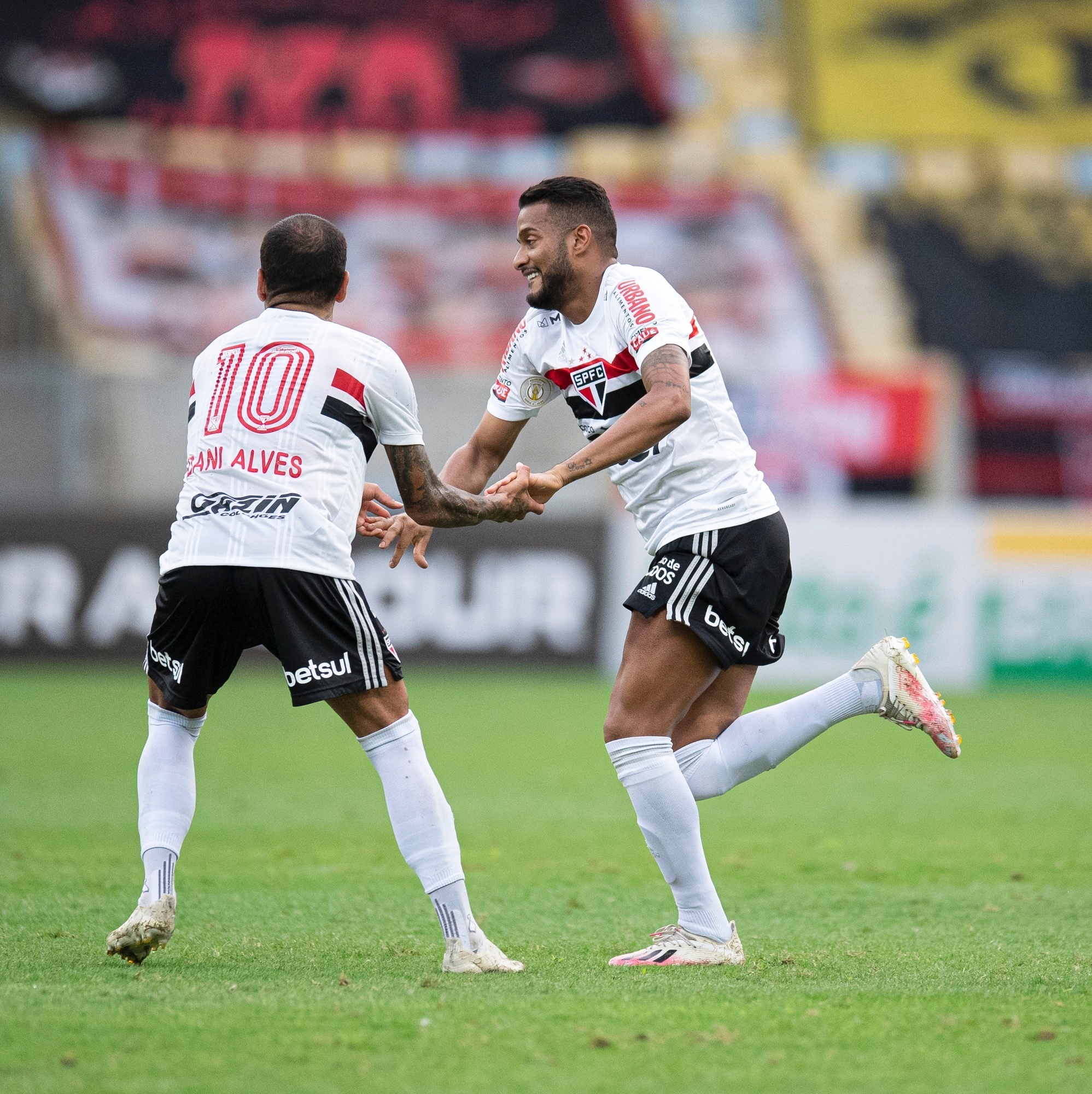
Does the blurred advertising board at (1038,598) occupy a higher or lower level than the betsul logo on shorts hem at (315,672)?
lower

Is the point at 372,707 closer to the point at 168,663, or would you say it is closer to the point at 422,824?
the point at 422,824

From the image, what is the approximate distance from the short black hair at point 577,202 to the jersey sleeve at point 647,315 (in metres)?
0.19

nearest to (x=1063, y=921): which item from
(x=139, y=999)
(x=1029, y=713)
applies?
(x=139, y=999)

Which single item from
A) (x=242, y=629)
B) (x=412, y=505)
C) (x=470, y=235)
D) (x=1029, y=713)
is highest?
(x=470, y=235)

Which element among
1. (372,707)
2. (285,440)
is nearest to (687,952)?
(372,707)

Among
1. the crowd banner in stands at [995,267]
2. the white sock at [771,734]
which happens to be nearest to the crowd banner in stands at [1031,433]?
the crowd banner in stands at [995,267]

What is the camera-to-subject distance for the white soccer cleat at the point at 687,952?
451cm

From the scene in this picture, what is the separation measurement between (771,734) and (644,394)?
1.12 metres

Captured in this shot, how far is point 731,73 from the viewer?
24.8 m

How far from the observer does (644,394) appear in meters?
4.82

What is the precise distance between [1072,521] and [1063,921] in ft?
34.0

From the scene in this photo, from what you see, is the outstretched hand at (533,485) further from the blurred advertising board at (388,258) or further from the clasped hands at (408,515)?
the blurred advertising board at (388,258)

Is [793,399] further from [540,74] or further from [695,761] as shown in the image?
[695,761]

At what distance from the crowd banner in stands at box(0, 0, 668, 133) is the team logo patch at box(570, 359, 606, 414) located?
1992 centimetres
